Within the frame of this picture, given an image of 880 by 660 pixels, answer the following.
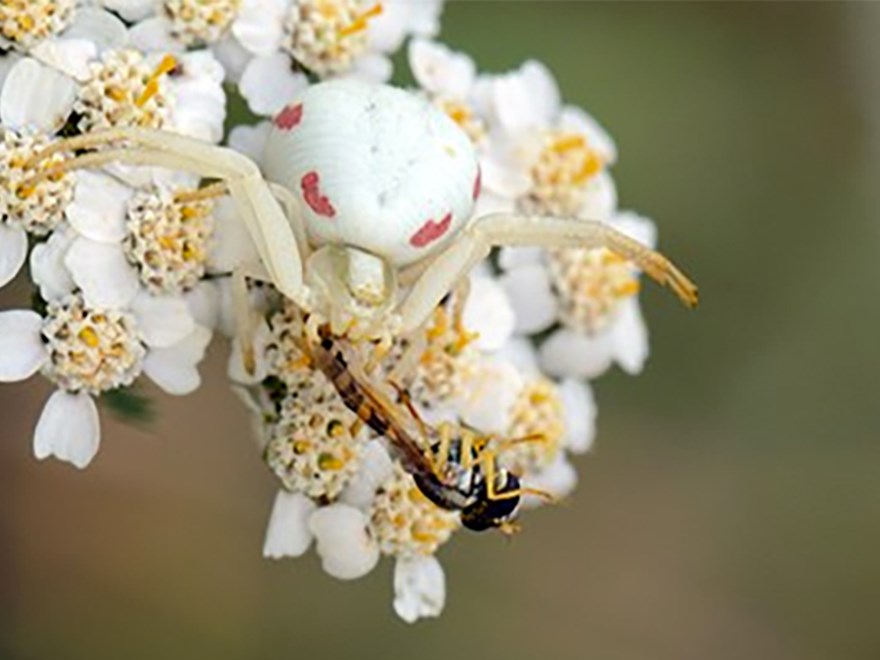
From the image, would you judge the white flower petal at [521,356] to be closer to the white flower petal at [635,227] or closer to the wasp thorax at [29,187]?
the white flower petal at [635,227]

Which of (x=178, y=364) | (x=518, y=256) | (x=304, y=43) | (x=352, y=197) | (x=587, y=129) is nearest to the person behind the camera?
(x=352, y=197)

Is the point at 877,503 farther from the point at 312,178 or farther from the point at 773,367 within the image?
the point at 312,178

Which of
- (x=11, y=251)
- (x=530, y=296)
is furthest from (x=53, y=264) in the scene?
(x=530, y=296)

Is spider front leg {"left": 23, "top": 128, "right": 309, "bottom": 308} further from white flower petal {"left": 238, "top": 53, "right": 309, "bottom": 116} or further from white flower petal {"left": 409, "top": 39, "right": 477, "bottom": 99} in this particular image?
white flower petal {"left": 409, "top": 39, "right": 477, "bottom": 99}

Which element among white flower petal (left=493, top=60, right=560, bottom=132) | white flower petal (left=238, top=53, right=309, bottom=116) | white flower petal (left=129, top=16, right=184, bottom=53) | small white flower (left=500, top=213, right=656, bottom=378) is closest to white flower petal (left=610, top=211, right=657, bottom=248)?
small white flower (left=500, top=213, right=656, bottom=378)

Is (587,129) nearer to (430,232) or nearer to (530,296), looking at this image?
(530,296)

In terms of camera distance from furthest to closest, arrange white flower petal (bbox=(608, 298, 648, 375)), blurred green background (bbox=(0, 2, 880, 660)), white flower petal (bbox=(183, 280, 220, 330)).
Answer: blurred green background (bbox=(0, 2, 880, 660)), white flower petal (bbox=(608, 298, 648, 375)), white flower petal (bbox=(183, 280, 220, 330))
